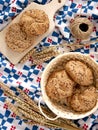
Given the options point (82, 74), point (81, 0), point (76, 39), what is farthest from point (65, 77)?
point (81, 0)

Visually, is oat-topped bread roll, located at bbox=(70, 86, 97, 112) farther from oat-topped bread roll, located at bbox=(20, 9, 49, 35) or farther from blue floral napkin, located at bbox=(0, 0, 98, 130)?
oat-topped bread roll, located at bbox=(20, 9, 49, 35)

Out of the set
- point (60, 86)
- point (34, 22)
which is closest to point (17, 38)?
point (34, 22)

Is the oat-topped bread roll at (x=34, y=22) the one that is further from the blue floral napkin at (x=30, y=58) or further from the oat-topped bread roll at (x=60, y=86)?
the oat-topped bread roll at (x=60, y=86)

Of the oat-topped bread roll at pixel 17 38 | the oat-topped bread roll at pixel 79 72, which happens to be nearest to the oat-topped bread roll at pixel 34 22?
the oat-topped bread roll at pixel 17 38

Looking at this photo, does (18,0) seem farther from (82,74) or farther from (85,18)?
(82,74)

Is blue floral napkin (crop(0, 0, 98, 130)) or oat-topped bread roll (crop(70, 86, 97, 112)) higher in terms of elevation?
blue floral napkin (crop(0, 0, 98, 130))

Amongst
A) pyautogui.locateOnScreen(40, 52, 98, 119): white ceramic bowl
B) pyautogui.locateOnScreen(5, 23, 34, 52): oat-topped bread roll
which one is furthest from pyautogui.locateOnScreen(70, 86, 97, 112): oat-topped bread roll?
pyautogui.locateOnScreen(5, 23, 34, 52): oat-topped bread roll
